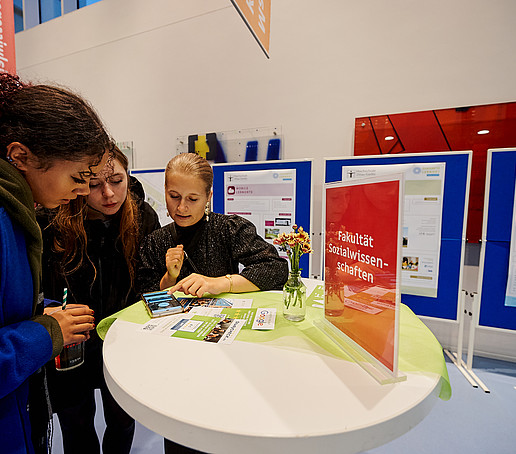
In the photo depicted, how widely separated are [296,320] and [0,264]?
82 cm

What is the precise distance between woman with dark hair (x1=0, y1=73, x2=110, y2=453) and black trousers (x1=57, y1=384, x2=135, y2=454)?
0.39 m

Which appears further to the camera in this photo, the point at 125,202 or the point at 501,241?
the point at 501,241

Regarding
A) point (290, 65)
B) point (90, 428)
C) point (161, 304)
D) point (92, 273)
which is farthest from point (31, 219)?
point (290, 65)

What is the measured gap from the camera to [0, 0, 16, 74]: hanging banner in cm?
195

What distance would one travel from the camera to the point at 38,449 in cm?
85

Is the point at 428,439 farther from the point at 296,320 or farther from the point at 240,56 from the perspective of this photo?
the point at 240,56

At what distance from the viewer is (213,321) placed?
1.00 m

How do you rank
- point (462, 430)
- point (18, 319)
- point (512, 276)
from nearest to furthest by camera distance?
point (18, 319)
point (462, 430)
point (512, 276)

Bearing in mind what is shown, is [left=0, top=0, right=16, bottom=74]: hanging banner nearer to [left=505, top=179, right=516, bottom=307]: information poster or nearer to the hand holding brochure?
the hand holding brochure

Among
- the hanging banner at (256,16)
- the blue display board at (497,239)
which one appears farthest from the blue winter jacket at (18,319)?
the blue display board at (497,239)

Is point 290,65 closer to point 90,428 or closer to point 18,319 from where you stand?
point 18,319

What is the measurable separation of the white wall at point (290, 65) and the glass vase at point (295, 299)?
2184mm

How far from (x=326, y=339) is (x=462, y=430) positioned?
157 cm

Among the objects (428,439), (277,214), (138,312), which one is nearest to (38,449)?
(138,312)
